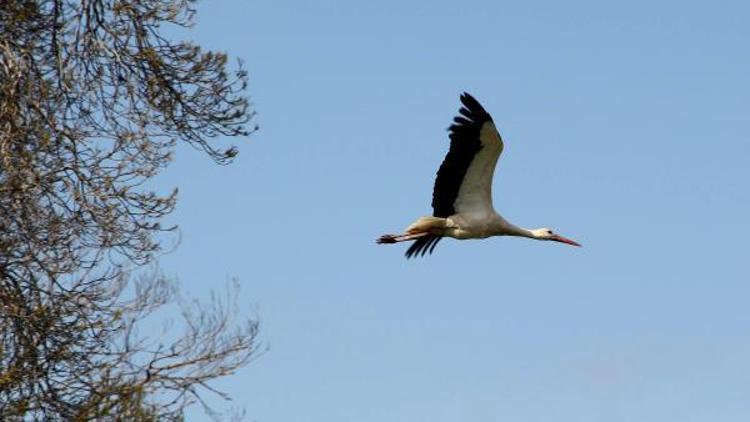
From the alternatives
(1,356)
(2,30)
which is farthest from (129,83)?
(1,356)

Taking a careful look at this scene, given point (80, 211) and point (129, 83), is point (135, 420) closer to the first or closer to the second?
point (80, 211)

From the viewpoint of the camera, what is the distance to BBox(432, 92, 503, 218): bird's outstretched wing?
1221cm

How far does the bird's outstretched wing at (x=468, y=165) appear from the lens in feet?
40.1

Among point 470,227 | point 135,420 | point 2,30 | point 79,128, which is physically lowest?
point 135,420

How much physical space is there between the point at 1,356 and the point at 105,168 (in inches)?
68.7

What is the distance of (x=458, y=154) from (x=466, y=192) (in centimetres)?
53

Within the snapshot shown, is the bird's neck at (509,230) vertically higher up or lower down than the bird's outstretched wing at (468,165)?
lower down

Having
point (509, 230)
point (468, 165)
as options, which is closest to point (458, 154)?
point (468, 165)

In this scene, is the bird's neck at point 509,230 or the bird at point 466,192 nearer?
the bird at point 466,192

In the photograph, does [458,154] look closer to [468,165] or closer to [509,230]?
[468,165]

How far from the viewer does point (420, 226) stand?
13109 millimetres

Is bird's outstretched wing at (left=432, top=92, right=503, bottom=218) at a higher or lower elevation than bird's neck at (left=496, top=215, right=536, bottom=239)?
higher

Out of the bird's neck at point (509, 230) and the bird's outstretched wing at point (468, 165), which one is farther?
the bird's neck at point (509, 230)

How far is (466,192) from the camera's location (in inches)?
508
